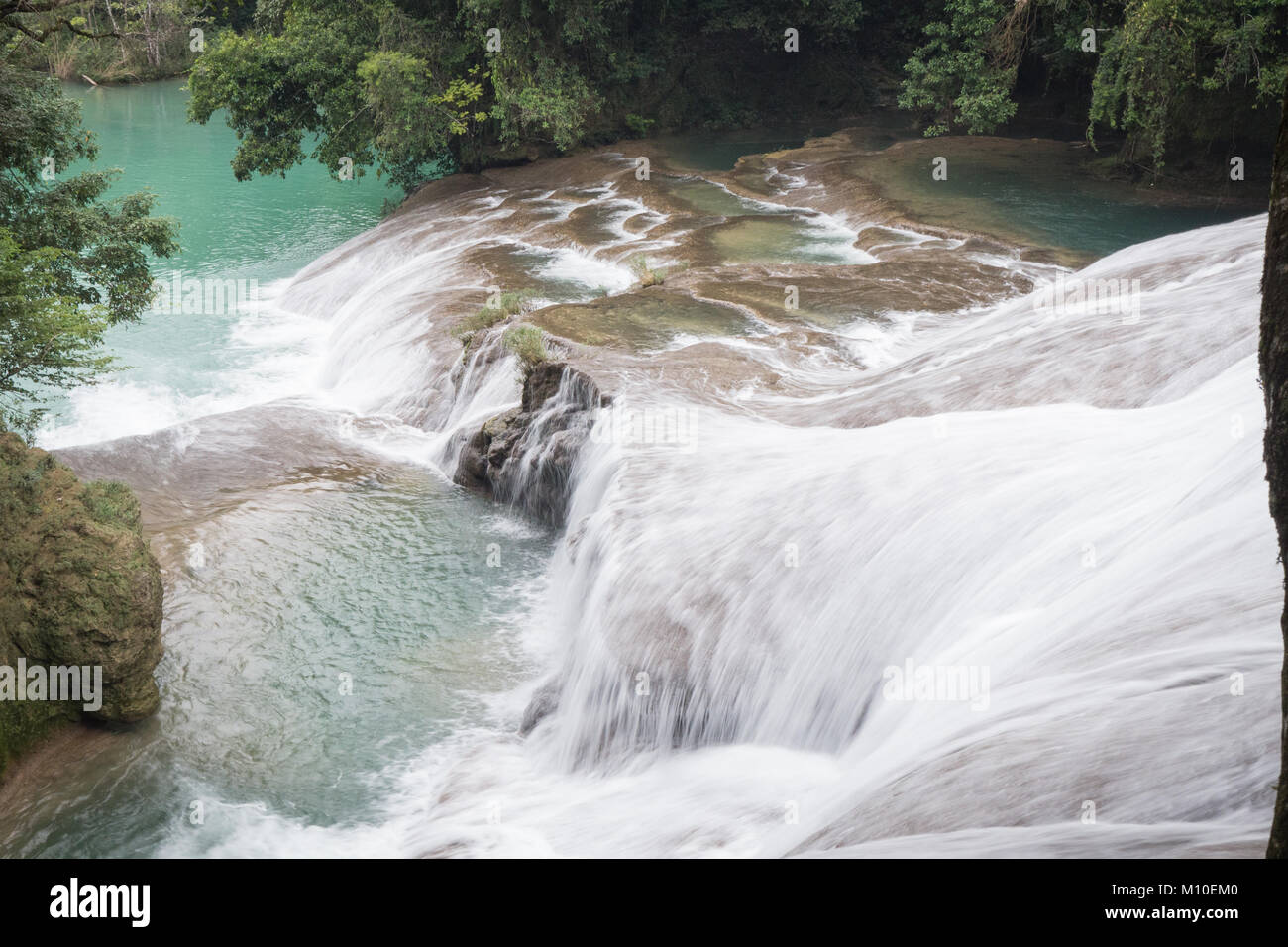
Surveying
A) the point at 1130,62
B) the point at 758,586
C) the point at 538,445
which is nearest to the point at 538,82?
the point at 1130,62

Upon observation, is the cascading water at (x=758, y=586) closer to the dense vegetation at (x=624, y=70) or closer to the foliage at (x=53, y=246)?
the foliage at (x=53, y=246)

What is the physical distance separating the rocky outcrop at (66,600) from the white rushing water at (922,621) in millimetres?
1793

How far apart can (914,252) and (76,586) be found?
11.8 metres

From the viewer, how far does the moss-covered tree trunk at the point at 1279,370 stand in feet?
10.2

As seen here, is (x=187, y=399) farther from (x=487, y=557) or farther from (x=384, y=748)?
(x=384, y=748)

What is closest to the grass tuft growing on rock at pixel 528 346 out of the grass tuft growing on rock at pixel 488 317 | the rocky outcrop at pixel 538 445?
the rocky outcrop at pixel 538 445

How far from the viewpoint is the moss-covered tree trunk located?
311 centimetres

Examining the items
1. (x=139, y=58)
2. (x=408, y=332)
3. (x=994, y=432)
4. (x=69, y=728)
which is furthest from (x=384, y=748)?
(x=139, y=58)

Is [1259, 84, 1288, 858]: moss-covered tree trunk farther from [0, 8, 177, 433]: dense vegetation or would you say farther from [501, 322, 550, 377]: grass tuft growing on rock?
[0, 8, 177, 433]: dense vegetation

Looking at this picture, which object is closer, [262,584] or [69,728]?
[69,728]

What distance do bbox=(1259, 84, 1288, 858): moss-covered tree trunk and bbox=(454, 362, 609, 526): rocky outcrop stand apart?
7749 millimetres

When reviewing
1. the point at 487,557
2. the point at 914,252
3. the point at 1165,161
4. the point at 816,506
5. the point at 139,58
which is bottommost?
the point at 487,557

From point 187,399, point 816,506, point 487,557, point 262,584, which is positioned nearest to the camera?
point 816,506

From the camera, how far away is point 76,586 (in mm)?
8234
